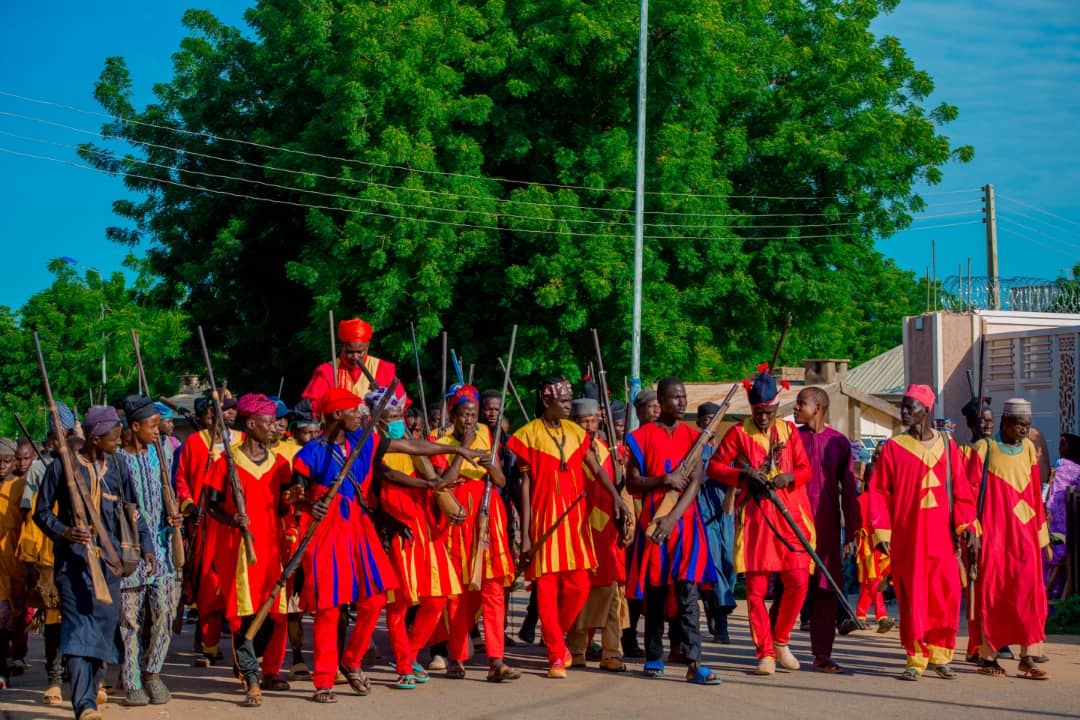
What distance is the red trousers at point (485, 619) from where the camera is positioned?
30.3 feet

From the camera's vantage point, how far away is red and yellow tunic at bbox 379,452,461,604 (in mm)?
9227

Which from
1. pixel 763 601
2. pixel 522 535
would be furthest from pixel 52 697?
pixel 763 601

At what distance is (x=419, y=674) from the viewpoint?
30.8 feet

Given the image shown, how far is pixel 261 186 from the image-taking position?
86.2 ft

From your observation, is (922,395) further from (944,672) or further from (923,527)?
(944,672)

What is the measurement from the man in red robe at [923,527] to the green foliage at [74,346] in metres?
35.9

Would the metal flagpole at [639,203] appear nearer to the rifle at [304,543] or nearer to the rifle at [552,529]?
the rifle at [552,529]

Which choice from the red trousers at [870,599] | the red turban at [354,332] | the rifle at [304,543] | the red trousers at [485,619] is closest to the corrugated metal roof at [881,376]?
the red trousers at [870,599]

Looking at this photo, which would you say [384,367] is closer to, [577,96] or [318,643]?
[318,643]

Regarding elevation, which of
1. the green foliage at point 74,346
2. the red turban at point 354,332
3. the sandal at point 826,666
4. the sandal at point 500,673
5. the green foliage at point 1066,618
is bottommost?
the sandal at point 500,673

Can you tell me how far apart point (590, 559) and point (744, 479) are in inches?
47.7

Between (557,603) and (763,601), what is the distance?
4.69 feet

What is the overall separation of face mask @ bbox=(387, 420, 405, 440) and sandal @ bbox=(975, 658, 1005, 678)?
14.2ft

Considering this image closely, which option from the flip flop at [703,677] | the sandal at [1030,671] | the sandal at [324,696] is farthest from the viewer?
the sandal at [1030,671]
